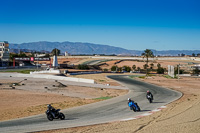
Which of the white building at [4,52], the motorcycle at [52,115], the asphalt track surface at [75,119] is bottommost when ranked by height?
the asphalt track surface at [75,119]

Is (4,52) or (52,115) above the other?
(4,52)

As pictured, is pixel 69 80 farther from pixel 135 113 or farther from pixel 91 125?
pixel 91 125

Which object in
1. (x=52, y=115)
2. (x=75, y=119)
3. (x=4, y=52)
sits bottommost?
(x=75, y=119)

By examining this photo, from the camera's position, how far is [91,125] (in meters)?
18.4

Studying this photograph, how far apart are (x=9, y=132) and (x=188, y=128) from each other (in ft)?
34.1

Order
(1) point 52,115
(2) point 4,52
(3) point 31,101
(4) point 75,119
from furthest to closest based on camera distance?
(2) point 4,52
(3) point 31,101
(4) point 75,119
(1) point 52,115

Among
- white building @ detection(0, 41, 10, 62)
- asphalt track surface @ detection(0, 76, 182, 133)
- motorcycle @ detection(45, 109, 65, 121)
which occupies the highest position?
white building @ detection(0, 41, 10, 62)

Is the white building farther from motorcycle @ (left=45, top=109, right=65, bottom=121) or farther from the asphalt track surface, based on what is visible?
motorcycle @ (left=45, top=109, right=65, bottom=121)

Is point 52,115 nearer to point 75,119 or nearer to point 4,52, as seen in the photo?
point 75,119

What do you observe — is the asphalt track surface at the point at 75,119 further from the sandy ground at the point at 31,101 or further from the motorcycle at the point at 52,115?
the sandy ground at the point at 31,101

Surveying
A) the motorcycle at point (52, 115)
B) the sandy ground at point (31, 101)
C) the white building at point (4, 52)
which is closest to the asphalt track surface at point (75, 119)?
the motorcycle at point (52, 115)

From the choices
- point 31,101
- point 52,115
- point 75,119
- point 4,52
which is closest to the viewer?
point 52,115

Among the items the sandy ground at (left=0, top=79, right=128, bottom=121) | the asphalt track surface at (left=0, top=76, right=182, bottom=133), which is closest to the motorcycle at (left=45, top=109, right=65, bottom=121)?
the asphalt track surface at (left=0, top=76, right=182, bottom=133)

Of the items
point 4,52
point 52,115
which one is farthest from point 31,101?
point 4,52
